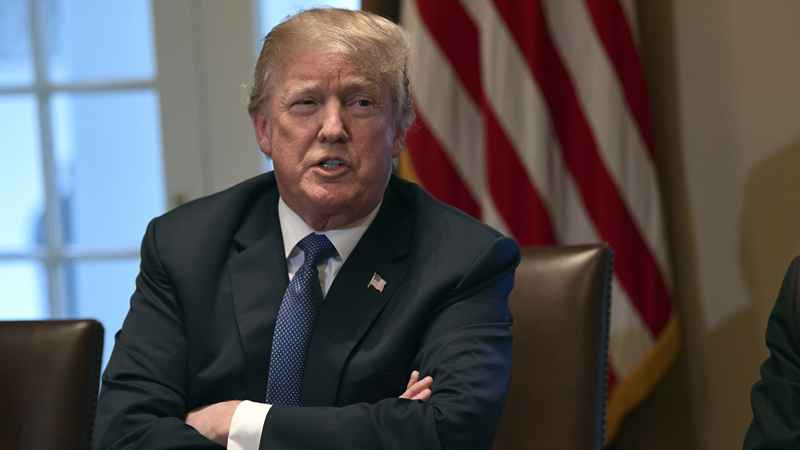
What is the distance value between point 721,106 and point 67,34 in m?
2.18

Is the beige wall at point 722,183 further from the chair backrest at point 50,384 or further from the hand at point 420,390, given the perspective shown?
the chair backrest at point 50,384

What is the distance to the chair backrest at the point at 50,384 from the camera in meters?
2.20

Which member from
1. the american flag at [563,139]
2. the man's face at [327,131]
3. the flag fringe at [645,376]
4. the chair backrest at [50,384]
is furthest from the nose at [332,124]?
the flag fringe at [645,376]

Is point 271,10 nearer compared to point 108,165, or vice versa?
point 271,10

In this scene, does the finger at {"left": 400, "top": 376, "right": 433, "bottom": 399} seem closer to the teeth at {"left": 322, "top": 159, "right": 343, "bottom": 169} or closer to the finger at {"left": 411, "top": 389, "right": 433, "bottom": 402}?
the finger at {"left": 411, "top": 389, "right": 433, "bottom": 402}

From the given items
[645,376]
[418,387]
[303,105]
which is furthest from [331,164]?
[645,376]

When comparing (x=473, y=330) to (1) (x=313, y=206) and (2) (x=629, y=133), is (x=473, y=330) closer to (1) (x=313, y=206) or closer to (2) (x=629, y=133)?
(1) (x=313, y=206)

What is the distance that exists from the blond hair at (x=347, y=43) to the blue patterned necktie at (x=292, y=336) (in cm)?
35

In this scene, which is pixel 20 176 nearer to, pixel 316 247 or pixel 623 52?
pixel 623 52

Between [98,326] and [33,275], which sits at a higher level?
[98,326]

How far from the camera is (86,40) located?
4.16 meters

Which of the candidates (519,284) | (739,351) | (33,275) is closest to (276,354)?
(519,284)

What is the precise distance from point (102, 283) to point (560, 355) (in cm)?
239

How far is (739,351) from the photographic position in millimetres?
3506
